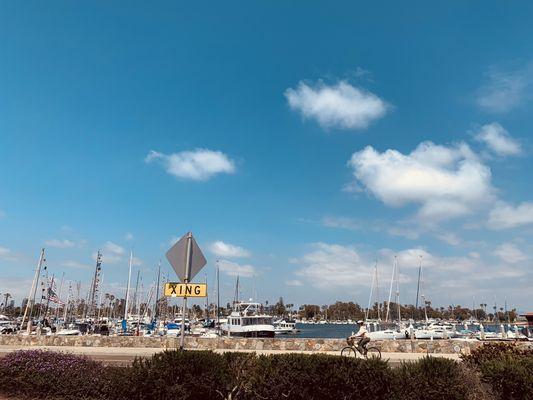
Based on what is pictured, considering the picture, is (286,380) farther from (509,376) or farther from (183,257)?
(509,376)

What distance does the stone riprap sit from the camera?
76.9 feet

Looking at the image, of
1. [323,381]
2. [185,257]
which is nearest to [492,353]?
[323,381]

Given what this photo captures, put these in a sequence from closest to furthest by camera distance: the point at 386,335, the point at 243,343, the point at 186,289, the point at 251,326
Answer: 1. the point at 186,289
2. the point at 243,343
3. the point at 386,335
4. the point at 251,326

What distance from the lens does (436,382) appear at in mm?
8508

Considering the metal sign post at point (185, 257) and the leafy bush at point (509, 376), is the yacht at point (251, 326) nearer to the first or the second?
the metal sign post at point (185, 257)

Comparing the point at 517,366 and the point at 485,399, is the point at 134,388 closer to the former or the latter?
the point at 485,399

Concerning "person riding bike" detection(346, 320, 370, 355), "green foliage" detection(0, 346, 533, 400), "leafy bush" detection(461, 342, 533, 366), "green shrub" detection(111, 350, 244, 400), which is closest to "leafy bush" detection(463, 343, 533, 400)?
"green foliage" detection(0, 346, 533, 400)

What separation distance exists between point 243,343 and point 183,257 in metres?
16.6

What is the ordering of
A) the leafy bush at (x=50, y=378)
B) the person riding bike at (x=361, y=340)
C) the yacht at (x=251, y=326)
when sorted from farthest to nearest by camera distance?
the yacht at (x=251, y=326) < the person riding bike at (x=361, y=340) < the leafy bush at (x=50, y=378)

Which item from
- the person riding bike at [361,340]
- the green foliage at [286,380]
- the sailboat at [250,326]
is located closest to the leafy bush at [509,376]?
the green foliage at [286,380]

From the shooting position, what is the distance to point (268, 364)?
8.72 meters

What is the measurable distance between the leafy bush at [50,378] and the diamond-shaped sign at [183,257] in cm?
269

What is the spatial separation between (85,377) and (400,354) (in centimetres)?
1756

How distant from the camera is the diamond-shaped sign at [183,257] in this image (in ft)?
32.9
